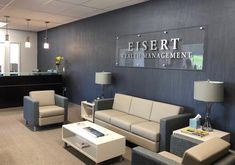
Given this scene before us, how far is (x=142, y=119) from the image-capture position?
409 centimetres

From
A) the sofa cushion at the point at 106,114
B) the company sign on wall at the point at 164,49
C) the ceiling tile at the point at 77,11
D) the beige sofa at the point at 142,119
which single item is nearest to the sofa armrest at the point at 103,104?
the beige sofa at the point at 142,119

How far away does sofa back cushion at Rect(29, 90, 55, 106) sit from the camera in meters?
5.07

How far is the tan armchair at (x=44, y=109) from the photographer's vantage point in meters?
4.57

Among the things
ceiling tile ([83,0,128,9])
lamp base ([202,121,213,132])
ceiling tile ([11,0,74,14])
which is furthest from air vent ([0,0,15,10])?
lamp base ([202,121,213,132])

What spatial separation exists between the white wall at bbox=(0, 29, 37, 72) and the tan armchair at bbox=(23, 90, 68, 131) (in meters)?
4.63

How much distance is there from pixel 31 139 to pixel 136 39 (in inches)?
117

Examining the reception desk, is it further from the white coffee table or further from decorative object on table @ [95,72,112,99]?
the white coffee table

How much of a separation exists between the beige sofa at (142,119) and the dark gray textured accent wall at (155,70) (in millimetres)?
290

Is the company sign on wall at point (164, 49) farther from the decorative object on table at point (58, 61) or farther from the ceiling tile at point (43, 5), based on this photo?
the decorative object on table at point (58, 61)

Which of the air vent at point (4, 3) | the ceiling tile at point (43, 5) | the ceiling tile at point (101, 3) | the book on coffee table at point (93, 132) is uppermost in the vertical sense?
the ceiling tile at point (101, 3)

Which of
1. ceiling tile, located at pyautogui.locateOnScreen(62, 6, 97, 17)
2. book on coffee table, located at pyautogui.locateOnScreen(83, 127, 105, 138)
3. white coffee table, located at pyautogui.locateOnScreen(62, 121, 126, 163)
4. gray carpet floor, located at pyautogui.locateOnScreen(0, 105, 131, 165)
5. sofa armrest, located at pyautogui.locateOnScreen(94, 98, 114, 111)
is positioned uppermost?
ceiling tile, located at pyautogui.locateOnScreen(62, 6, 97, 17)

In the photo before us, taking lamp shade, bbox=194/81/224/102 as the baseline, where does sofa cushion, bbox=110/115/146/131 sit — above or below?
below

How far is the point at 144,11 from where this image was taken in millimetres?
4527

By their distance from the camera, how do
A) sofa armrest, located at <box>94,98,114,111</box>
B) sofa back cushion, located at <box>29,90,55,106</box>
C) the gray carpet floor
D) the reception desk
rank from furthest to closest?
the reception desk → sofa back cushion, located at <box>29,90,55,106</box> → sofa armrest, located at <box>94,98,114,111</box> → the gray carpet floor
